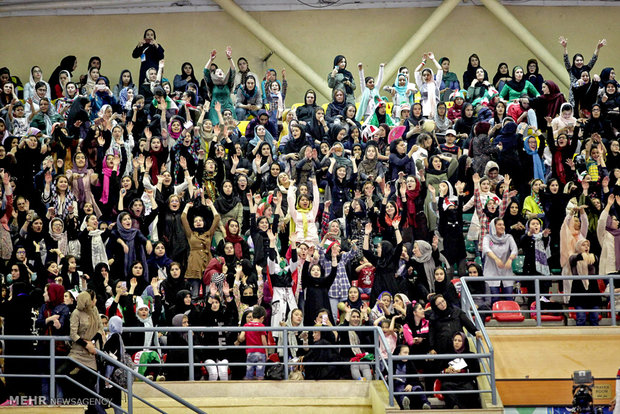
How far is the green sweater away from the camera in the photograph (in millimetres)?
21875

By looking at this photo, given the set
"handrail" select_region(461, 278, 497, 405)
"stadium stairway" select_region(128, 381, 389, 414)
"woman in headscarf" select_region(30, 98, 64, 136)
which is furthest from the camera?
"woman in headscarf" select_region(30, 98, 64, 136)

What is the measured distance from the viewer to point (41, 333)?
15195mm

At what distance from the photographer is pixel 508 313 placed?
1683cm

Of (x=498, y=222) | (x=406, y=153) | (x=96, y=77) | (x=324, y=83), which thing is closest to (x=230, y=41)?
(x=324, y=83)

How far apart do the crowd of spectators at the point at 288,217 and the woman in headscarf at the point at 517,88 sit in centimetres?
80

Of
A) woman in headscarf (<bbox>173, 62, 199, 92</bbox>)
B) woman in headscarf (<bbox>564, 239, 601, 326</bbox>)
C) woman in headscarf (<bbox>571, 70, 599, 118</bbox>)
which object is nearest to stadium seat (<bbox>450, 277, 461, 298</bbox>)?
woman in headscarf (<bbox>564, 239, 601, 326</bbox>)

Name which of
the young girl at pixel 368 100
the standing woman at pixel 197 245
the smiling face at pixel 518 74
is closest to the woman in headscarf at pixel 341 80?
the young girl at pixel 368 100

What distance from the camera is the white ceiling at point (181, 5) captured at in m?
26.0

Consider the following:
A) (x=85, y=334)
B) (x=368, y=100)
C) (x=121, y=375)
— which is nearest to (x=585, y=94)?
(x=368, y=100)

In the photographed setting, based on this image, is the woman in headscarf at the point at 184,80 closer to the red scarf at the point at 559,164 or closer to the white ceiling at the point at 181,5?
the white ceiling at the point at 181,5

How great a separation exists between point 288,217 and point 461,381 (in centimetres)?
390

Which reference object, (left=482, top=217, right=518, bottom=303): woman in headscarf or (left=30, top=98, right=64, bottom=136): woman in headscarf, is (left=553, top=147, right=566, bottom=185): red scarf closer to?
(left=482, top=217, right=518, bottom=303): woman in headscarf

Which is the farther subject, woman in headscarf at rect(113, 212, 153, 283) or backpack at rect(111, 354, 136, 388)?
woman in headscarf at rect(113, 212, 153, 283)

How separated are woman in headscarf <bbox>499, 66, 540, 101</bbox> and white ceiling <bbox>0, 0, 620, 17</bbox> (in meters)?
5.44
